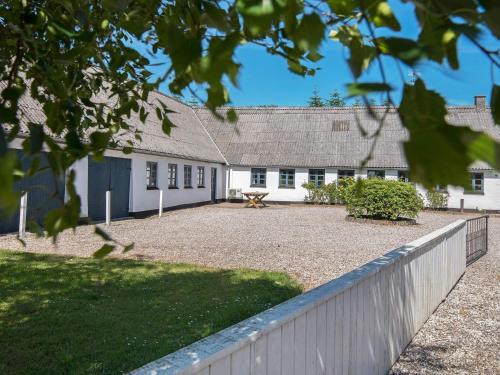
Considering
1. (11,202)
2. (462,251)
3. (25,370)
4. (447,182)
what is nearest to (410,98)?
(447,182)

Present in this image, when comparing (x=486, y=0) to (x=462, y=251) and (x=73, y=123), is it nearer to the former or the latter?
(x=73, y=123)

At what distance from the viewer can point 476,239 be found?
10703 millimetres

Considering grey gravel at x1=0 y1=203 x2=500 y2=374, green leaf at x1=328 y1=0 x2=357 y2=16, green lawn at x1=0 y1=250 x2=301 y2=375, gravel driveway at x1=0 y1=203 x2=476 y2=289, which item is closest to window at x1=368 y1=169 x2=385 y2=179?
grey gravel at x1=0 y1=203 x2=500 y2=374

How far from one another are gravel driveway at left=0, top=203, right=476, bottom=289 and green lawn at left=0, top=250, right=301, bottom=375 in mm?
753

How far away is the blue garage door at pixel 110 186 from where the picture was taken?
15641 mm

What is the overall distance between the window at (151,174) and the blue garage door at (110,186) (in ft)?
5.06

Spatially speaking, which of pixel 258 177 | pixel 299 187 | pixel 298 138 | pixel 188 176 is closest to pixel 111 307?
pixel 188 176

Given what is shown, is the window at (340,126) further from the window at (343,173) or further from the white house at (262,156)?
the window at (343,173)

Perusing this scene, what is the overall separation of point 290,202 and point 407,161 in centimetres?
2786

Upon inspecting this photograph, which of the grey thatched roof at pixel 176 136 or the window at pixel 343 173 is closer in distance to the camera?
the grey thatched roof at pixel 176 136

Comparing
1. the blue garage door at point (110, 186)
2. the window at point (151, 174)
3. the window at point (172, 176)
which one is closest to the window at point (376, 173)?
the window at point (172, 176)

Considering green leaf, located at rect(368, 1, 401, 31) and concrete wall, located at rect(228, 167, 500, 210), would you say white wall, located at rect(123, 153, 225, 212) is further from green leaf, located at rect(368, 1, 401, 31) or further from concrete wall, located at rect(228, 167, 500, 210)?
green leaf, located at rect(368, 1, 401, 31)

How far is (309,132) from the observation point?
98.4 feet

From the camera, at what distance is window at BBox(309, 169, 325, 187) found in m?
27.9
